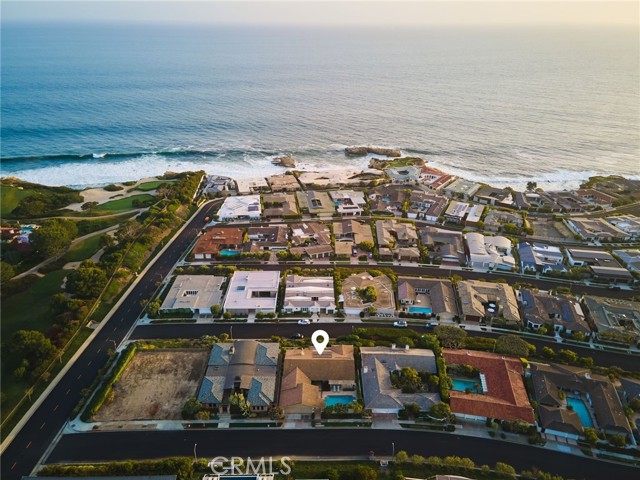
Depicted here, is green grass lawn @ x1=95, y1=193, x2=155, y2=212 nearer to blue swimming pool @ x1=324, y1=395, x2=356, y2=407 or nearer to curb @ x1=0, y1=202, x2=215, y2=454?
curb @ x1=0, y1=202, x2=215, y2=454

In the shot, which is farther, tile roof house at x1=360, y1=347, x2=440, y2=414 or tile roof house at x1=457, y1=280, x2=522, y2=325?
tile roof house at x1=457, y1=280, x2=522, y2=325

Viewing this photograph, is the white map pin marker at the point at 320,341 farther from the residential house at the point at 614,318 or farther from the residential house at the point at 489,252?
the residential house at the point at 614,318

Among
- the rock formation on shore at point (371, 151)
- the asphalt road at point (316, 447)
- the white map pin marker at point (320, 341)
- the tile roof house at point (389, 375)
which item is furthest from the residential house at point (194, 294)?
the rock formation on shore at point (371, 151)

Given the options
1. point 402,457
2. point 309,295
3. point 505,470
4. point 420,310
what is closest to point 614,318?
point 420,310

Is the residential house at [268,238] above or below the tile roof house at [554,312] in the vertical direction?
above

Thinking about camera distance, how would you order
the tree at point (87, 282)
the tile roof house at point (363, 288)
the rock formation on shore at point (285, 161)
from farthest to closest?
the rock formation on shore at point (285, 161), the tree at point (87, 282), the tile roof house at point (363, 288)

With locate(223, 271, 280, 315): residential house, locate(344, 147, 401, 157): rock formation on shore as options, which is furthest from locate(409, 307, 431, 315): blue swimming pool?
locate(344, 147, 401, 157): rock formation on shore

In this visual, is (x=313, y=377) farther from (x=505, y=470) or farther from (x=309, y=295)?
(x=505, y=470)
